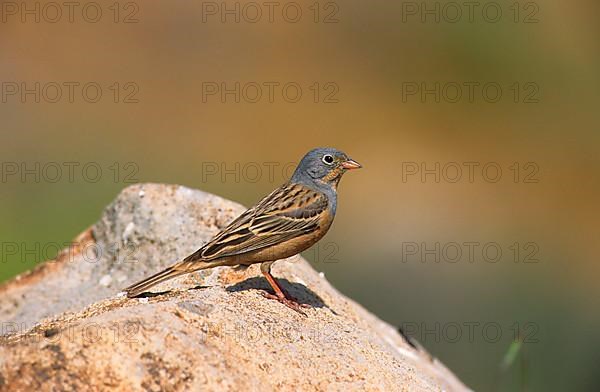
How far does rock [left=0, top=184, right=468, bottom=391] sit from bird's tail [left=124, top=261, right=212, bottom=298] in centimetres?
11

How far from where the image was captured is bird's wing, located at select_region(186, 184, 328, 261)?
7.18m

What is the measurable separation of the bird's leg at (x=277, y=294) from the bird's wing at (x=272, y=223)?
22 centimetres

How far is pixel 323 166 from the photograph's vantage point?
8.12 m

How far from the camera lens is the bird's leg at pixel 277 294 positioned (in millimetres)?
6867

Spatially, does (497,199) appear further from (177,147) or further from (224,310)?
(224,310)

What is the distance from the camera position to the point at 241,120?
81.3 ft

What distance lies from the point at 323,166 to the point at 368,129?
1622 centimetres
